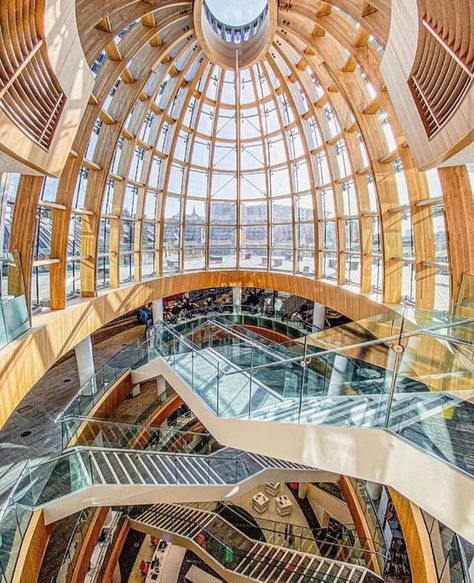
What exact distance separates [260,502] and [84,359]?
11.6 m

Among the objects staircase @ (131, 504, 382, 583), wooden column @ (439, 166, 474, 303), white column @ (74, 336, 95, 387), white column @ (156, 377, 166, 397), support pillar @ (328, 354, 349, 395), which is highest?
wooden column @ (439, 166, 474, 303)

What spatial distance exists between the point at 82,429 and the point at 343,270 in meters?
11.9

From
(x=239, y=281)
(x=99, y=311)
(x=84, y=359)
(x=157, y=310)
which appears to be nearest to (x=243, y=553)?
(x=84, y=359)

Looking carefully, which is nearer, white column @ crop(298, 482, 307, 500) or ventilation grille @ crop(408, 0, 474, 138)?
ventilation grille @ crop(408, 0, 474, 138)

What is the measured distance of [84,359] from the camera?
14062 mm

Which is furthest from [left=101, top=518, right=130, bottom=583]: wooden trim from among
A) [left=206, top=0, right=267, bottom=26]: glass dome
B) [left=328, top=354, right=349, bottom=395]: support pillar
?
[left=206, top=0, right=267, bottom=26]: glass dome

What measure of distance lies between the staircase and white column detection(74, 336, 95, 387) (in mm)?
6304

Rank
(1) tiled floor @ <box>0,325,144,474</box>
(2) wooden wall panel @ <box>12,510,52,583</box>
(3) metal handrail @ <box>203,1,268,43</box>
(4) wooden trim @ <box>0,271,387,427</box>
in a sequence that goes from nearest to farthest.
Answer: (2) wooden wall panel @ <box>12,510,52,583</box> → (4) wooden trim @ <box>0,271,387,427</box> → (1) tiled floor @ <box>0,325,144,474</box> → (3) metal handrail @ <box>203,1,268,43</box>

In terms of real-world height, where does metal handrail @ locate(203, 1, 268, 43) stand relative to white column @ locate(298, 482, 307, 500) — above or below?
above

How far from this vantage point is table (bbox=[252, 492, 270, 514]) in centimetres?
1807

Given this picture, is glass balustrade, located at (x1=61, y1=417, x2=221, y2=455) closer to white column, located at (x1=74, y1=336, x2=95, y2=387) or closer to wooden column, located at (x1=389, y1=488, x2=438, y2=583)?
white column, located at (x1=74, y1=336, x2=95, y2=387)

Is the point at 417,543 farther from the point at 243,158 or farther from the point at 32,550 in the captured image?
the point at 243,158

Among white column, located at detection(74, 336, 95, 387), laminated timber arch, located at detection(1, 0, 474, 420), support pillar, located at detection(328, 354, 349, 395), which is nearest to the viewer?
support pillar, located at detection(328, 354, 349, 395)

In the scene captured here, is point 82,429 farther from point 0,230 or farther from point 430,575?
point 430,575
